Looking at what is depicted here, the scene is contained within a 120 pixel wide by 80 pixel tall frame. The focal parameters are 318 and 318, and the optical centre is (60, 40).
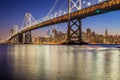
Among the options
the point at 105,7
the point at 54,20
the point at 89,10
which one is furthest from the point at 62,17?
the point at 105,7

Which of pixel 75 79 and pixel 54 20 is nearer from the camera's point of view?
pixel 75 79

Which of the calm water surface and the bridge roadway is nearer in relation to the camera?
the calm water surface

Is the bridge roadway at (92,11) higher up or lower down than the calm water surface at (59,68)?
higher up

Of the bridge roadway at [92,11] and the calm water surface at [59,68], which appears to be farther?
the bridge roadway at [92,11]

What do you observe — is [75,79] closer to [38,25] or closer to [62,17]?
[62,17]

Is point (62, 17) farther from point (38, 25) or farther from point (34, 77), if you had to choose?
point (34, 77)

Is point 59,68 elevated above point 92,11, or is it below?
below

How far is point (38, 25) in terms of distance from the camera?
3580 inches

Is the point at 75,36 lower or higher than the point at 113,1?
lower

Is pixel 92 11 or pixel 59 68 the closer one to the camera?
pixel 59 68

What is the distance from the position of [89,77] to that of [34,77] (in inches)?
89.4

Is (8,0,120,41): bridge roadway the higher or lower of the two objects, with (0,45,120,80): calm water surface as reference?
higher

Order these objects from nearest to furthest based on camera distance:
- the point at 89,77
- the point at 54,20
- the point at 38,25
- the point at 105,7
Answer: the point at 89,77, the point at 105,7, the point at 54,20, the point at 38,25

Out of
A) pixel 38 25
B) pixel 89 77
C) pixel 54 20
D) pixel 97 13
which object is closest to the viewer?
pixel 89 77
